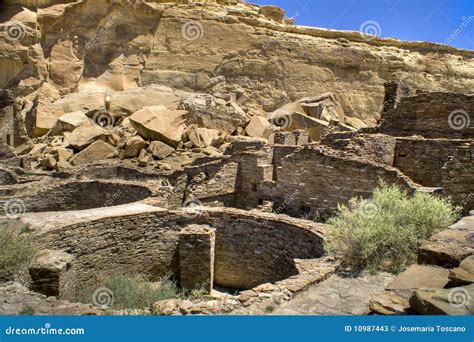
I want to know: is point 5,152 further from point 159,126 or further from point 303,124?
point 303,124

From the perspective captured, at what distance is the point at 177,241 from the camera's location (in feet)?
26.8

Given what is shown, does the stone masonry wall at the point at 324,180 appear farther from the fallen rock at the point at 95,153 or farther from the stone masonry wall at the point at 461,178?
the fallen rock at the point at 95,153

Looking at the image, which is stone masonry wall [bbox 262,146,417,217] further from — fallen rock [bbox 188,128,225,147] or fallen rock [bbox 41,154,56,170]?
fallen rock [bbox 41,154,56,170]

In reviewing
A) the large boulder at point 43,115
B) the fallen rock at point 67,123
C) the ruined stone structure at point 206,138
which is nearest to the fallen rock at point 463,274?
the ruined stone structure at point 206,138

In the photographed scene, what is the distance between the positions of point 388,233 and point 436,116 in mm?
6811

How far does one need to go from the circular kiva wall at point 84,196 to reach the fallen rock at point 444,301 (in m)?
7.91

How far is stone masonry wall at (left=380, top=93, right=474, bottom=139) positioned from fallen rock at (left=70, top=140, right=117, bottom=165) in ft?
35.4

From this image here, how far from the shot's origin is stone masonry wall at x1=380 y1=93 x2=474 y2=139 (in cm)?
1079

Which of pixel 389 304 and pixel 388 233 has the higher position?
pixel 388 233

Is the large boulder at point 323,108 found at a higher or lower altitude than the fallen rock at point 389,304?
higher

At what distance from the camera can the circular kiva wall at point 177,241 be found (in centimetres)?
708

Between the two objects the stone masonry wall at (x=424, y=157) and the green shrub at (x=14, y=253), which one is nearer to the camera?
the green shrub at (x=14, y=253)

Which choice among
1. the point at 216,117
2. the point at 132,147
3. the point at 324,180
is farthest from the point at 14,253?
the point at 216,117

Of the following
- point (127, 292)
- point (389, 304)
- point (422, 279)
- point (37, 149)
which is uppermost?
point (37, 149)
